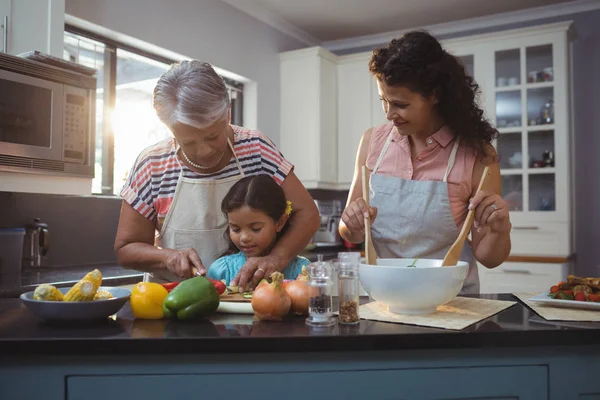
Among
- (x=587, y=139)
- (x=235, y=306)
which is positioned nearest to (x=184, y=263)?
→ (x=235, y=306)

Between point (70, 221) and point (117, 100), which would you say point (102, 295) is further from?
point (117, 100)

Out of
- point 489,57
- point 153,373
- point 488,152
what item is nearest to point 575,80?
point 489,57

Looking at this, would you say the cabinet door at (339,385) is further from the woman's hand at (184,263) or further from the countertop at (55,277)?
the countertop at (55,277)

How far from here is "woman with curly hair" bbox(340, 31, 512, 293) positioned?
157cm

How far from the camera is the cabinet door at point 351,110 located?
4.66 m

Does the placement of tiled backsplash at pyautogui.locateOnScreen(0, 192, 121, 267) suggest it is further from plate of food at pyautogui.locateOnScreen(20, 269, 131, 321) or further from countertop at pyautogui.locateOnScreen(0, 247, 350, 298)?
plate of food at pyautogui.locateOnScreen(20, 269, 131, 321)

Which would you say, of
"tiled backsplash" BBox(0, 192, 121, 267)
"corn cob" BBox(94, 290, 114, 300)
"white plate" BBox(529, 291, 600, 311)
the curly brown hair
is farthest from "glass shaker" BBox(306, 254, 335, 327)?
"tiled backsplash" BBox(0, 192, 121, 267)

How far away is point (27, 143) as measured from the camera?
2.16m

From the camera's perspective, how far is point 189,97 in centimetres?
146

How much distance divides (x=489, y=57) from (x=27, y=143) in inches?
130

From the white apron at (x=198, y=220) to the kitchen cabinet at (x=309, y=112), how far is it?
274 cm

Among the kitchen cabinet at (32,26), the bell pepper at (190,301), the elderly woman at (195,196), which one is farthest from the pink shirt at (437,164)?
the kitchen cabinet at (32,26)

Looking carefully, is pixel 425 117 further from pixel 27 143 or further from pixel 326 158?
pixel 326 158

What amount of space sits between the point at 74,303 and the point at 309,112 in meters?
3.66
